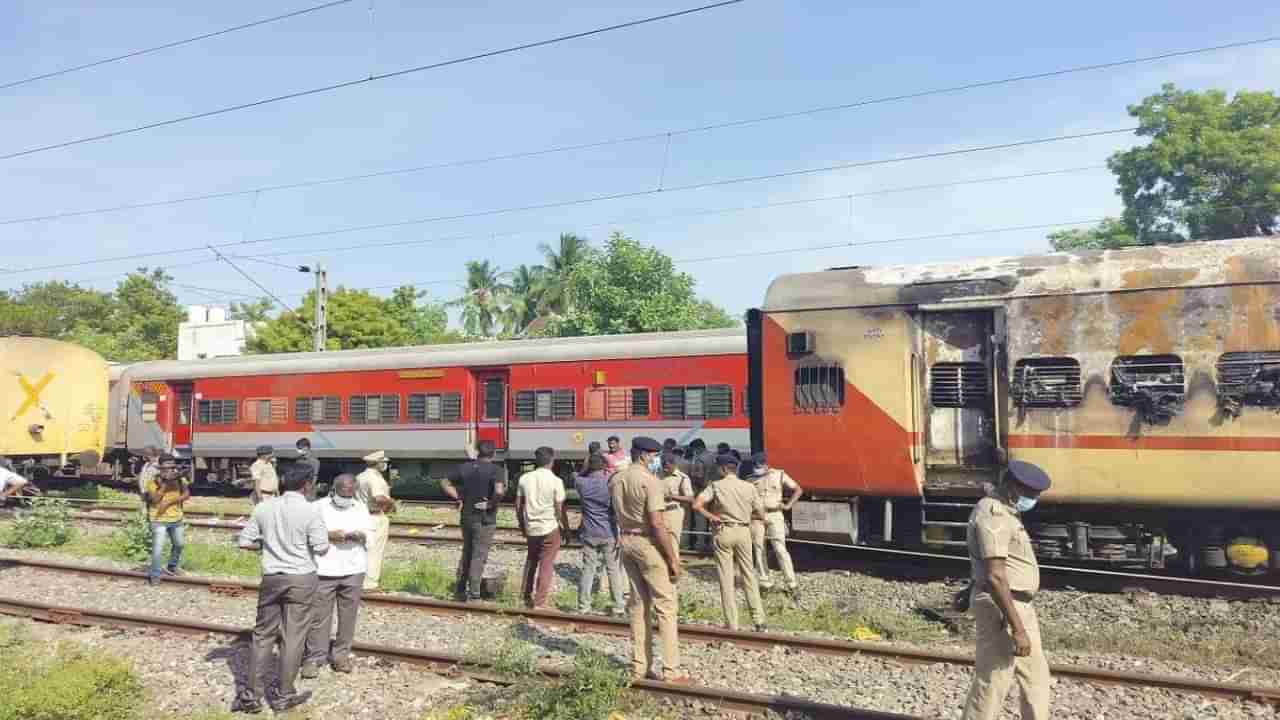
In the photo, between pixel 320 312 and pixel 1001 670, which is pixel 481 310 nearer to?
pixel 320 312

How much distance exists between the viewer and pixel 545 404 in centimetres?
1989

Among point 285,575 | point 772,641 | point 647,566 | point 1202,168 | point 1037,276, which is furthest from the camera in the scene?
point 1202,168

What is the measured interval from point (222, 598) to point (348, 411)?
1139 centimetres

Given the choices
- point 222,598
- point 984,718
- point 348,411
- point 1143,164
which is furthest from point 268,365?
point 1143,164

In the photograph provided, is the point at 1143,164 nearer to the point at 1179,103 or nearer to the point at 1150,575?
the point at 1179,103

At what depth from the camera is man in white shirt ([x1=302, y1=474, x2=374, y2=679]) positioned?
7.66 metres

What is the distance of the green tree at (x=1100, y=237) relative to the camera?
3647 cm

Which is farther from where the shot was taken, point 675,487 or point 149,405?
point 149,405

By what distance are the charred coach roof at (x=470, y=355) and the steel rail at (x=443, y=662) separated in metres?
10.5

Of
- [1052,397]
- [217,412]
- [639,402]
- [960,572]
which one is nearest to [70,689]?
[960,572]

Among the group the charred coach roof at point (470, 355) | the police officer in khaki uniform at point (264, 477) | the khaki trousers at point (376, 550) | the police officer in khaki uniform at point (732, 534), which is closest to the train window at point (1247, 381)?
the police officer in khaki uniform at point (732, 534)

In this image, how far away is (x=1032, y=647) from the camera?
530 cm

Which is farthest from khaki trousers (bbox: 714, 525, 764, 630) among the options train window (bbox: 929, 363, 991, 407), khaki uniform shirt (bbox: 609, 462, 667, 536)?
train window (bbox: 929, 363, 991, 407)

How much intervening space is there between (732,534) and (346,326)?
115 feet
